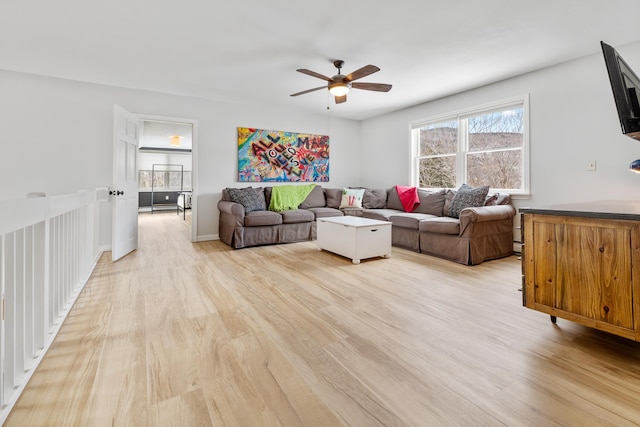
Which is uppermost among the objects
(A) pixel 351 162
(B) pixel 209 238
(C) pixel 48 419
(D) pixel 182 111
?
(D) pixel 182 111

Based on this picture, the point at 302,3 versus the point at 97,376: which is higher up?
the point at 302,3

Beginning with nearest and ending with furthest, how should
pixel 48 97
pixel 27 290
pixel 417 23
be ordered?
pixel 27 290 < pixel 417 23 < pixel 48 97

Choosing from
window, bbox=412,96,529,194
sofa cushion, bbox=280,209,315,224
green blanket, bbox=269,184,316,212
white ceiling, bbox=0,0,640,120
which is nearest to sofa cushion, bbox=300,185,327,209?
green blanket, bbox=269,184,316,212

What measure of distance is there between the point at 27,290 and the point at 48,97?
3.52m

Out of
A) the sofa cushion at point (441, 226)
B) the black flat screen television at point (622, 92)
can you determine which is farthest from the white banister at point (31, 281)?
the sofa cushion at point (441, 226)

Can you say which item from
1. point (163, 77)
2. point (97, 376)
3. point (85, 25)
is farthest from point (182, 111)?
point (97, 376)

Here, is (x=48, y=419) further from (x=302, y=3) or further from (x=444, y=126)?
(x=444, y=126)

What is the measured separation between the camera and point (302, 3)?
2.30 metres

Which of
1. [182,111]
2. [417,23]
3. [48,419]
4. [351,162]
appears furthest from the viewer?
[351,162]

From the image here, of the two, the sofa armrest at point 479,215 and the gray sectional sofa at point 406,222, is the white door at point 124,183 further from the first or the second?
the sofa armrest at point 479,215

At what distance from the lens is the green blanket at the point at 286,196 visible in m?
4.93

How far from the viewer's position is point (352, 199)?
17.3 ft

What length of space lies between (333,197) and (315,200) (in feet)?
1.18

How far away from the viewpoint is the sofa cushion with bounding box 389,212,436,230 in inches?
159
